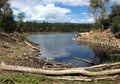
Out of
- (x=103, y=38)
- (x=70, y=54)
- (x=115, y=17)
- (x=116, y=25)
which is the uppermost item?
(x=115, y=17)

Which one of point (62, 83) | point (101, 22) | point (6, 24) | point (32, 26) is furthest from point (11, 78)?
point (32, 26)

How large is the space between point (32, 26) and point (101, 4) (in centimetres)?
9242

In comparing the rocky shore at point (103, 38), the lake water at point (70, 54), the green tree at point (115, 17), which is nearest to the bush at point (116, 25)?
the green tree at point (115, 17)

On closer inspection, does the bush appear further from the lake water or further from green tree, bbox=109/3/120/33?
the lake water

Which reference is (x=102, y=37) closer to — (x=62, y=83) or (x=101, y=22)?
(x=101, y=22)

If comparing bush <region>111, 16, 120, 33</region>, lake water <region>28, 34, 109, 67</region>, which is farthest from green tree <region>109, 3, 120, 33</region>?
lake water <region>28, 34, 109, 67</region>

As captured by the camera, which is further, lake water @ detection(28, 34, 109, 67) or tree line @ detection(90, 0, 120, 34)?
tree line @ detection(90, 0, 120, 34)

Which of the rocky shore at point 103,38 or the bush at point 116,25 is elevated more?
the bush at point 116,25

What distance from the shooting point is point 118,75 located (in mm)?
16766

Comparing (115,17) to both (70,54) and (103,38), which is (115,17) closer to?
(103,38)

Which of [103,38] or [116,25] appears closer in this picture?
[116,25]

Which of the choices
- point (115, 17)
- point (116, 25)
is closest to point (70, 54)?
point (116, 25)

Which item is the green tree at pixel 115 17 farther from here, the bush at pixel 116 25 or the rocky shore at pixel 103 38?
the rocky shore at pixel 103 38

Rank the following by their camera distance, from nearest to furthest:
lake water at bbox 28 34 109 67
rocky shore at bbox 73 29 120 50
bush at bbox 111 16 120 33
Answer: lake water at bbox 28 34 109 67 < rocky shore at bbox 73 29 120 50 < bush at bbox 111 16 120 33
